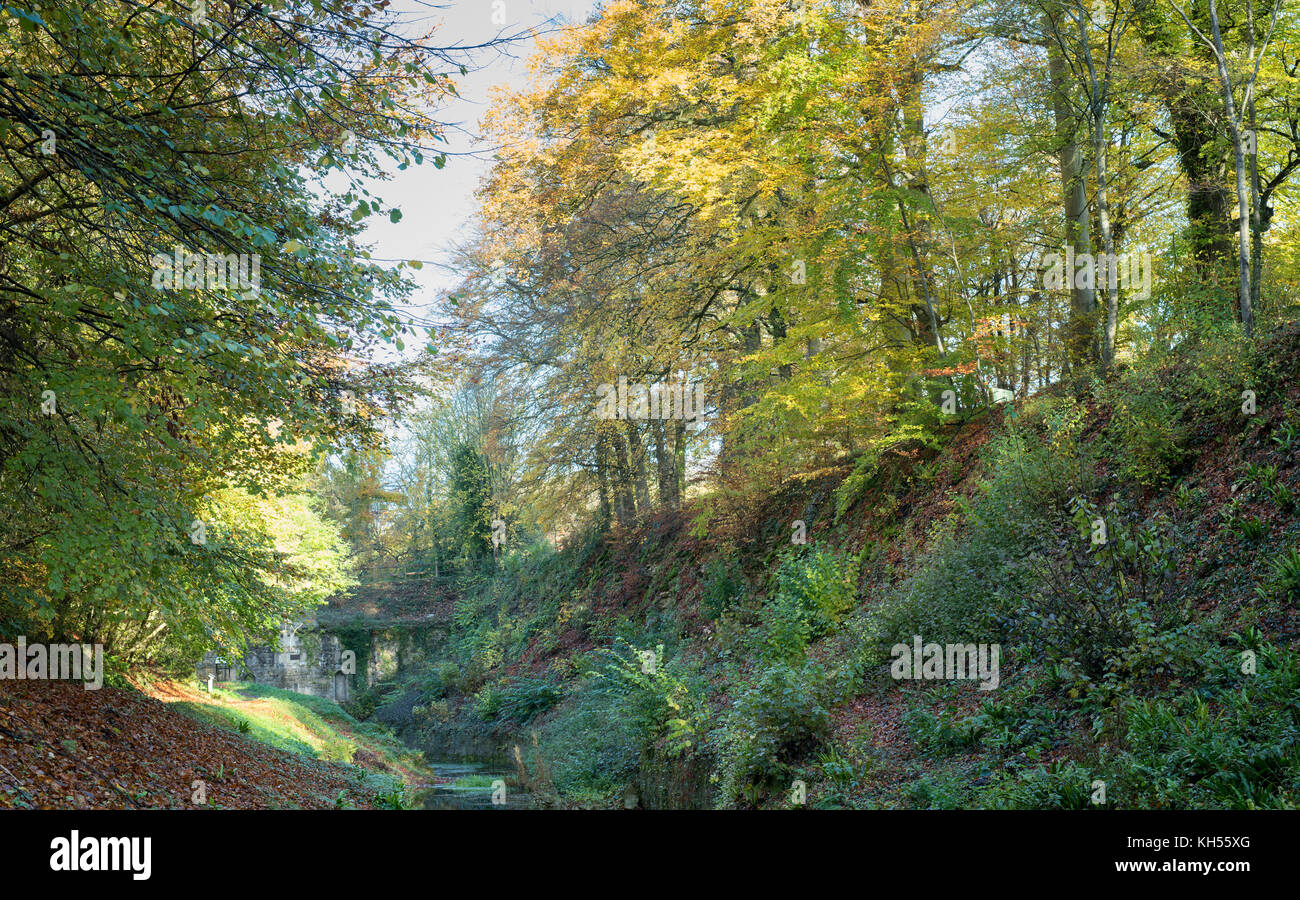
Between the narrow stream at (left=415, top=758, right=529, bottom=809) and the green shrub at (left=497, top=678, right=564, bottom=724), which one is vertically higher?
the green shrub at (left=497, top=678, right=564, bottom=724)

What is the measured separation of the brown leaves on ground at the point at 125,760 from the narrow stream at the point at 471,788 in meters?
2.32

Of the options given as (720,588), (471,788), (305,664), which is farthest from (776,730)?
(305,664)

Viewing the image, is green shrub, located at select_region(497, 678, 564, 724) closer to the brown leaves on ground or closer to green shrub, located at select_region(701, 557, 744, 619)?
green shrub, located at select_region(701, 557, 744, 619)

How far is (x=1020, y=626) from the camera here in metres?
7.99

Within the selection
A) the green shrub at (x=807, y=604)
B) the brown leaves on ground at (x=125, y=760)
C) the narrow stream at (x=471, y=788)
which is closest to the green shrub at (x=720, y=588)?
the green shrub at (x=807, y=604)

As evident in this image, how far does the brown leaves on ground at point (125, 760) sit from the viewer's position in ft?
23.1

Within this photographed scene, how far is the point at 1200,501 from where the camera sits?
8.02 m

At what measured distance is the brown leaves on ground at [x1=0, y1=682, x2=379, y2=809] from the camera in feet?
23.1

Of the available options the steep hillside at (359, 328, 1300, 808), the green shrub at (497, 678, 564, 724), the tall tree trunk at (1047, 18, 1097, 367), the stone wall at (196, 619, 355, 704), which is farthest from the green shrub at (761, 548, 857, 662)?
the stone wall at (196, 619, 355, 704)

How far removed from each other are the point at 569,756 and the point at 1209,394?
1153 cm

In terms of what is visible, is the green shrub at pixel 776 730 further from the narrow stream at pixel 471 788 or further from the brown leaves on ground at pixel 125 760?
the narrow stream at pixel 471 788

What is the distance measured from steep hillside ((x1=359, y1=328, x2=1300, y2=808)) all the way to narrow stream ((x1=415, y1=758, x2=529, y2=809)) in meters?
0.72
